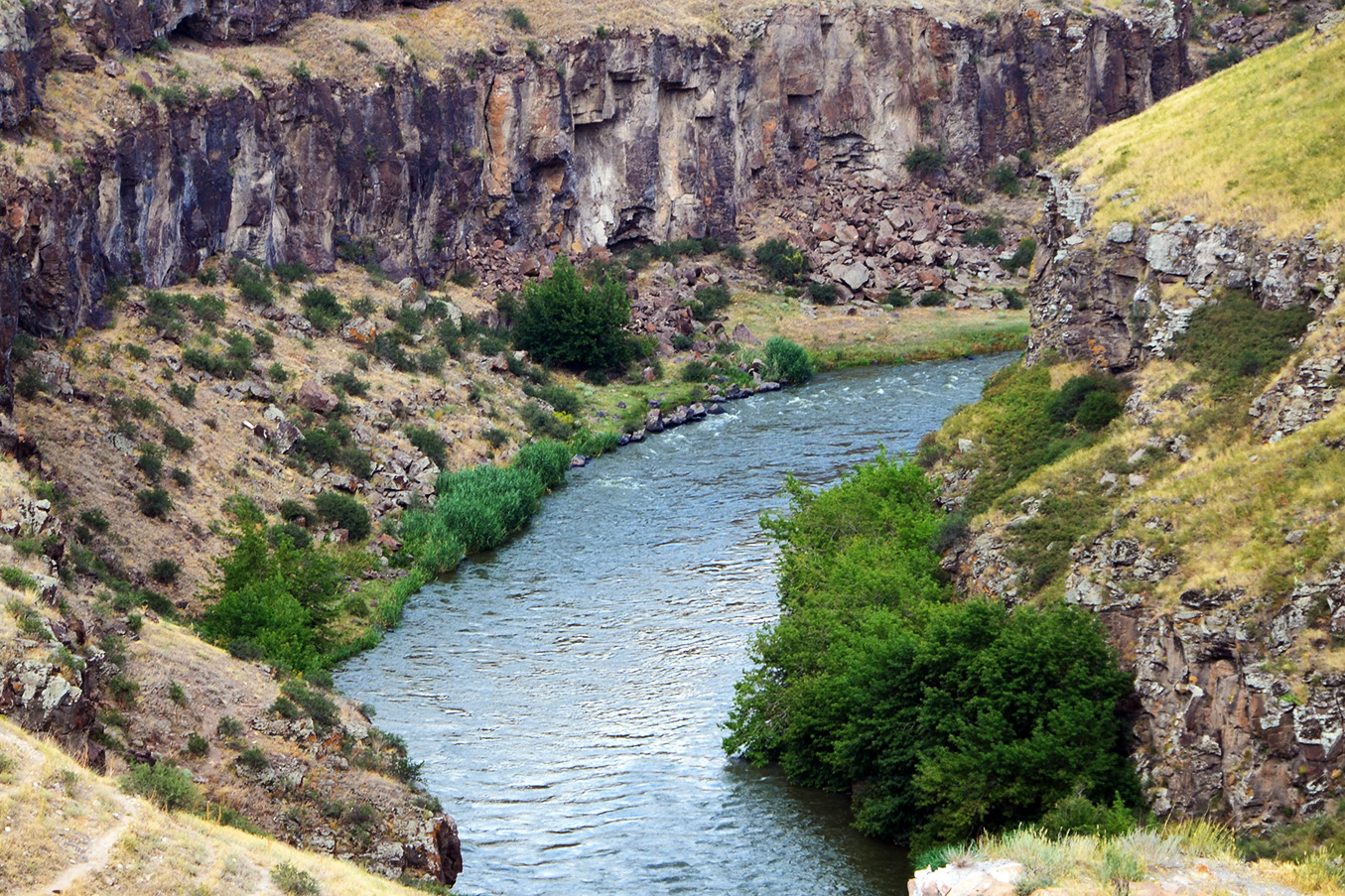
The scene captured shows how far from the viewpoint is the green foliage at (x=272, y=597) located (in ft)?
147

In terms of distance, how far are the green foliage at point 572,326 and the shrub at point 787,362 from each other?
8874 mm

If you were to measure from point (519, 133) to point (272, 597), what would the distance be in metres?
51.7

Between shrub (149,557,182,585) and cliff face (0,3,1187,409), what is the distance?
866 cm

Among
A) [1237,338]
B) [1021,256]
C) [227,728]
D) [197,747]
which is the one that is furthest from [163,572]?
[1021,256]

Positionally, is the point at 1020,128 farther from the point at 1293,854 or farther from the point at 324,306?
the point at 1293,854

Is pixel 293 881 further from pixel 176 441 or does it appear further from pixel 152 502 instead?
pixel 176 441

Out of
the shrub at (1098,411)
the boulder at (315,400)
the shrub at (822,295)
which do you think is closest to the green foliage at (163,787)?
the shrub at (1098,411)

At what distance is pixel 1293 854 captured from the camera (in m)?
25.7

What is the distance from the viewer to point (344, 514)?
57.4 meters

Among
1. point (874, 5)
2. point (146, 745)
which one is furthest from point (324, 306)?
point (874, 5)

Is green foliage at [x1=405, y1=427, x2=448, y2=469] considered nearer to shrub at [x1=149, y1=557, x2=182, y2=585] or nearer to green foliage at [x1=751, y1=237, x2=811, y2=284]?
shrub at [x1=149, y1=557, x2=182, y2=585]

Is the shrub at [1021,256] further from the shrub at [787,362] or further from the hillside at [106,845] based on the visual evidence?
the hillside at [106,845]

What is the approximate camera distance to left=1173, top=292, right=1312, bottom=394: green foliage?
4016 centimetres

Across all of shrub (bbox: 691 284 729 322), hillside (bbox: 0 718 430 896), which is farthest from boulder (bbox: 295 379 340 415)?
hillside (bbox: 0 718 430 896)
